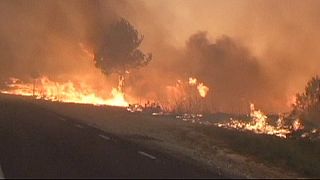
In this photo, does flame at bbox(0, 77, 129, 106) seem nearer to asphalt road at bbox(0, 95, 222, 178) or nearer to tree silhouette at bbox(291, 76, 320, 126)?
tree silhouette at bbox(291, 76, 320, 126)

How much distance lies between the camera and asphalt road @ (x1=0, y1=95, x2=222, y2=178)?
1190cm

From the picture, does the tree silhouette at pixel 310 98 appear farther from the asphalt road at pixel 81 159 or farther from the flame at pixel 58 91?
the asphalt road at pixel 81 159

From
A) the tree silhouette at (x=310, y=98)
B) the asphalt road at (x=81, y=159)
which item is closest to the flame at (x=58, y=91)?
the tree silhouette at (x=310, y=98)

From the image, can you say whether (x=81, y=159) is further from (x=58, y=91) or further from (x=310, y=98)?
(x=58, y=91)

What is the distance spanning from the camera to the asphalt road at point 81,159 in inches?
469

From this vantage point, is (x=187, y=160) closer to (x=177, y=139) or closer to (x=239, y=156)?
(x=239, y=156)

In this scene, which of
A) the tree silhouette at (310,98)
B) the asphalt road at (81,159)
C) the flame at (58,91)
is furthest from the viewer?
the flame at (58,91)

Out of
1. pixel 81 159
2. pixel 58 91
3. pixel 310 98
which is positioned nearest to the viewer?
pixel 81 159

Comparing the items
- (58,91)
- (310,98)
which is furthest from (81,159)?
(58,91)

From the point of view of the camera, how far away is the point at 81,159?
14.0 m

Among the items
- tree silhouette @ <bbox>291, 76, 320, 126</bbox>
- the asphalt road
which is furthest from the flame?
the asphalt road

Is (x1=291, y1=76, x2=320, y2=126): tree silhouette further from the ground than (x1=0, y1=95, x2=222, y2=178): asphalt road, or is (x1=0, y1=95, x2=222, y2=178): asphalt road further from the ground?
(x1=291, y1=76, x2=320, y2=126): tree silhouette

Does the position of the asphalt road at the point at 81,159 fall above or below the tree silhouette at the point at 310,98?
below

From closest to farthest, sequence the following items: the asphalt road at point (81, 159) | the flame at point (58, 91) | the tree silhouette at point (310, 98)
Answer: the asphalt road at point (81, 159), the tree silhouette at point (310, 98), the flame at point (58, 91)
